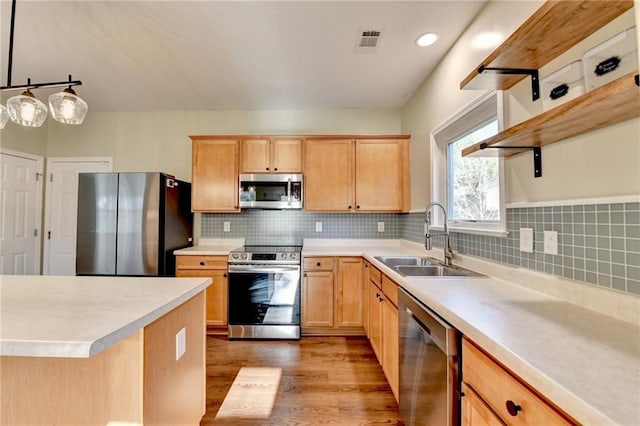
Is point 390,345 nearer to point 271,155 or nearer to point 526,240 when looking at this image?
point 526,240

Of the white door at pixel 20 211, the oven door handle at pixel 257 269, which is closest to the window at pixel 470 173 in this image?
the oven door handle at pixel 257 269

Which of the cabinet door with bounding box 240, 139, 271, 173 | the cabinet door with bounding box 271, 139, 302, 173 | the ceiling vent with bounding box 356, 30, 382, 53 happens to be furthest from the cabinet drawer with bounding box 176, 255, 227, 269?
the ceiling vent with bounding box 356, 30, 382, 53

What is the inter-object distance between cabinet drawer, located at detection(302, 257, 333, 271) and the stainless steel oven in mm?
113

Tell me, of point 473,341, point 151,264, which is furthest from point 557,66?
point 151,264

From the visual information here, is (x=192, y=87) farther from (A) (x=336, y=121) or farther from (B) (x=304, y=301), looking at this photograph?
(B) (x=304, y=301)

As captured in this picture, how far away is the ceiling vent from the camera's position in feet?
6.56

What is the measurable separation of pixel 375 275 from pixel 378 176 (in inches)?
49.4

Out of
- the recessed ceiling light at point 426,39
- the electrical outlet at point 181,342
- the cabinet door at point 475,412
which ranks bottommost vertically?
the cabinet door at point 475,412

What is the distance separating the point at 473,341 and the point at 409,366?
0.67 m

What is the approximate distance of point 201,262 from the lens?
9.39 feet

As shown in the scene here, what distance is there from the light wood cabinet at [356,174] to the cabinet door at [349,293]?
0.69m

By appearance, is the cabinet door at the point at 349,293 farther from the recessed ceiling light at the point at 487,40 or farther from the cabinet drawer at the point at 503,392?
the recessed ceiling light at the point at 487,40

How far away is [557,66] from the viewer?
1.18 m

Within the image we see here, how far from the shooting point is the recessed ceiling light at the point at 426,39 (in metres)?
2.02
